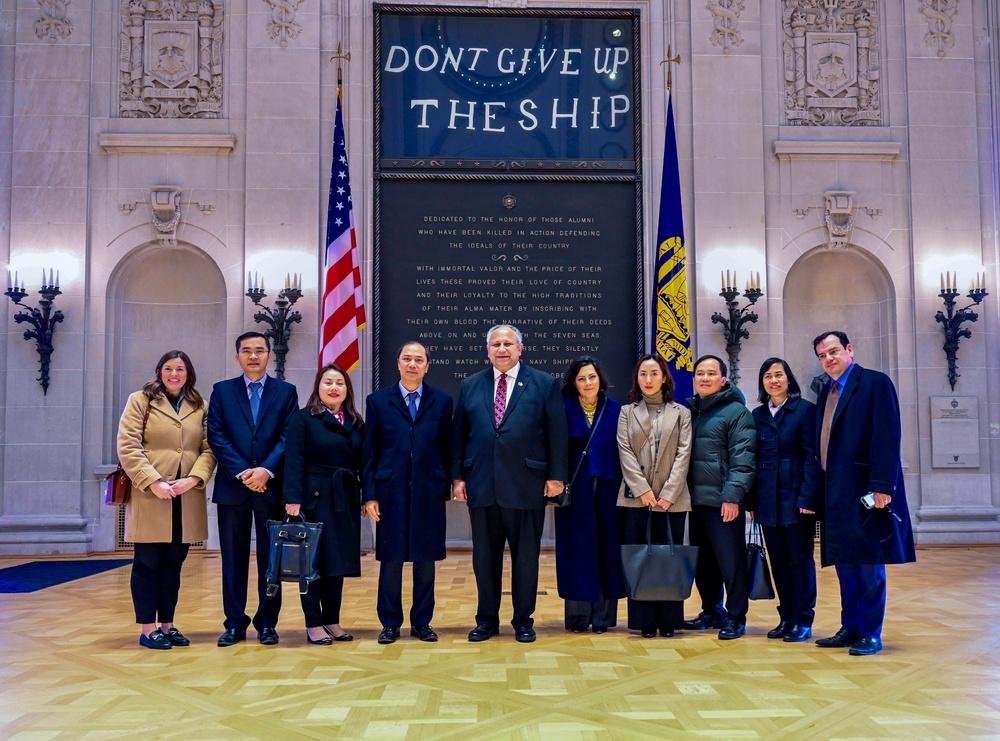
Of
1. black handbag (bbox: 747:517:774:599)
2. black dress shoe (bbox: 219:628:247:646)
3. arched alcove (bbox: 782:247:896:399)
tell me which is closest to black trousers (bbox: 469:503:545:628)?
black handbag (bbox: 747:517:774:599)

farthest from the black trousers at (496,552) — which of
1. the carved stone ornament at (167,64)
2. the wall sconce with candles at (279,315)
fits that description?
the carved stone ornament at (167,64)

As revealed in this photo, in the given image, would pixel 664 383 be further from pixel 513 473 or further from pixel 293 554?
pixel 293 554

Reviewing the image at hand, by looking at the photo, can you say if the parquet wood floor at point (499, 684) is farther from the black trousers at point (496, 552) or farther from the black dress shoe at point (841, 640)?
the black trousers at point (496, 552)

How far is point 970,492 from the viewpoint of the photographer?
32.4ft

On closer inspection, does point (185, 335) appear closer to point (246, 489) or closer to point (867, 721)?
point (246, 489)

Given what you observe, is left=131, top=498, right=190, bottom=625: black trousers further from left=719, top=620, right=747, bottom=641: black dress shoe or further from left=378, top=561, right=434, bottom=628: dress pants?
left=719, top=620, right=747, bottom=641: black dress shoe

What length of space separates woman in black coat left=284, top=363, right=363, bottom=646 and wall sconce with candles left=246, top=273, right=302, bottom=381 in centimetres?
443

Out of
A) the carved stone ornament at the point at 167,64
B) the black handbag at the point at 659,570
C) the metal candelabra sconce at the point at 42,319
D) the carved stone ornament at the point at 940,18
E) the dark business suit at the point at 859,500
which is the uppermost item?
the carved stone ornament at the point at 940,18

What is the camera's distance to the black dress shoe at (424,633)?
195 inches

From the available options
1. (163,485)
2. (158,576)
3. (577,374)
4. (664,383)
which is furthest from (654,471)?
(158,576)

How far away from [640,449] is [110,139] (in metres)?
7.29

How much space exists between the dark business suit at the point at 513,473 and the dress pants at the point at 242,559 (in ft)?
3.68

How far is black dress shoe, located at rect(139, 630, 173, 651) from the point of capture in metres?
4.78

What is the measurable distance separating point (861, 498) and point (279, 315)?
21.1 ft
